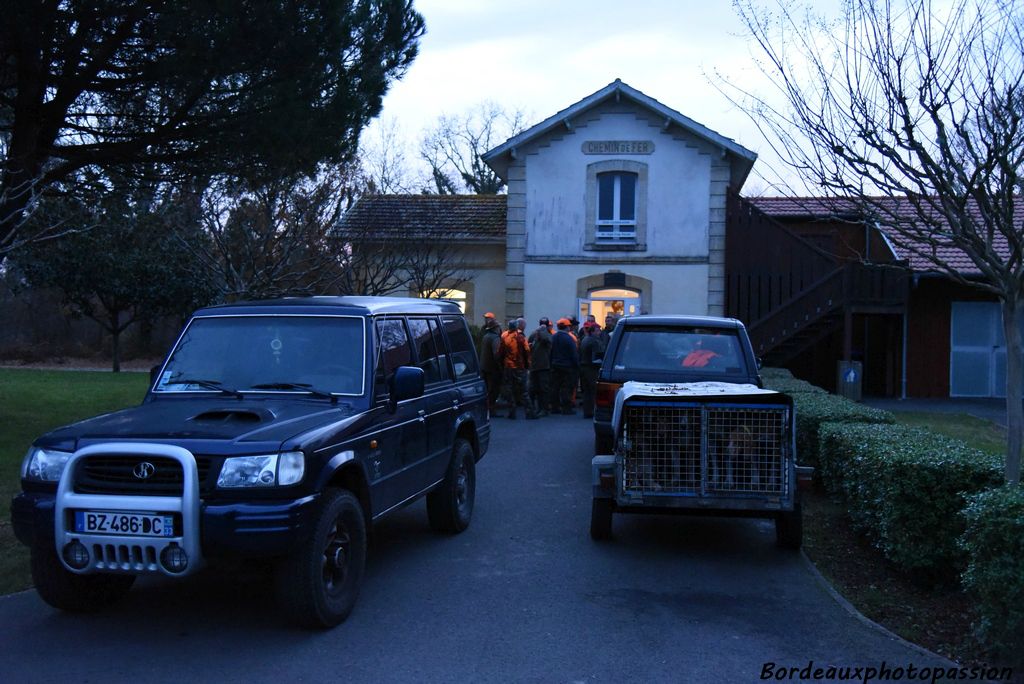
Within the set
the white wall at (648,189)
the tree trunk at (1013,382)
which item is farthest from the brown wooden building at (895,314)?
the tree trunk at (1013,382)

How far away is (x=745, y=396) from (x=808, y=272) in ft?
53.6

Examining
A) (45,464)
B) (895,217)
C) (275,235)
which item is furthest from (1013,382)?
(275,235)

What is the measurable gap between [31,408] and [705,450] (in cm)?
1373

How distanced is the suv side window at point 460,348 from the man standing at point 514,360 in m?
7.41

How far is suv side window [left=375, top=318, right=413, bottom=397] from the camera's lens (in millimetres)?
6660

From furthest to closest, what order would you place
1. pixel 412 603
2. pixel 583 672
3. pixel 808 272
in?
pixel 808 272 < pixel 412 603 < pixel 583 672

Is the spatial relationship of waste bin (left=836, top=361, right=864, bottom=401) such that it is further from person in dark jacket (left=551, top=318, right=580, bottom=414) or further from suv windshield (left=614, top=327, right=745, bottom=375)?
suv windshield (left=614, top=327, right=745, bottom=375)

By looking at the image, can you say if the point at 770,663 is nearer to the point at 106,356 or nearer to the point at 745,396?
the point at 745,396

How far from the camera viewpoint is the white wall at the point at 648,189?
76.5ft

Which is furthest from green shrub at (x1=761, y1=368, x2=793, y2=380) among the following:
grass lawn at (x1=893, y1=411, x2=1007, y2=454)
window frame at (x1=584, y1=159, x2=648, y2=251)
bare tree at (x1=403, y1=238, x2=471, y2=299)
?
bare tree at (x1=403, y1=238, x2=471, y2=299)

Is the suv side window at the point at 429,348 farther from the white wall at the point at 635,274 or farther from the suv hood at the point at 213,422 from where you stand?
the white wall at the point at 635,274

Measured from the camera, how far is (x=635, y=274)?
23.7m

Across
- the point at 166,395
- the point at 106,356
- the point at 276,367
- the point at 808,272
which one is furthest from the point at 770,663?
the point at 106,356

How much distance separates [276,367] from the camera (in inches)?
258
